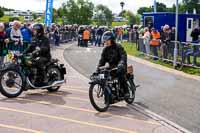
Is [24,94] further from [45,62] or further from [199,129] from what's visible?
[199,129]

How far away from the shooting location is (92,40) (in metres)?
44.8

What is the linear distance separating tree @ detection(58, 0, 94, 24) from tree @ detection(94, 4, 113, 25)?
10.7 feet

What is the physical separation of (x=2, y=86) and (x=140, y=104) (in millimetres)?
3299

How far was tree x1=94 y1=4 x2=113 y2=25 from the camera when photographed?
6819 cm

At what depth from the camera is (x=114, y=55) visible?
10914 millimetres

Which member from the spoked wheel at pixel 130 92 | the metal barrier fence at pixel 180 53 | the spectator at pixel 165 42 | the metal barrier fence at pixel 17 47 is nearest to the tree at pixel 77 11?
the metal barrier fence at pixel 17 47

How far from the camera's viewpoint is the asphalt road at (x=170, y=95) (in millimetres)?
9945

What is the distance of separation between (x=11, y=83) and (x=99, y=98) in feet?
8.13

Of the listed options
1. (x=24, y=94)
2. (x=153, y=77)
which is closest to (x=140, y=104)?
(x=24, y=94)

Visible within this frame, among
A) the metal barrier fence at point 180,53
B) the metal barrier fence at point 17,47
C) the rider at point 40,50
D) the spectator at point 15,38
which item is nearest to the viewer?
the rider at point 40,50

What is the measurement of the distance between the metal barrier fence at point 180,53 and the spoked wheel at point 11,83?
8703 millimetres

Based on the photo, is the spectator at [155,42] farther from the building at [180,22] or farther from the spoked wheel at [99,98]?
the spoked wheel at [99,98]

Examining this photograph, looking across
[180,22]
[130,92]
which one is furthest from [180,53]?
[180,22]

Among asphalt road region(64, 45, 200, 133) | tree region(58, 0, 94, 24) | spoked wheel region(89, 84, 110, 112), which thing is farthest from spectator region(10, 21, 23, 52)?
tree region(58, 0, 94, 24)
